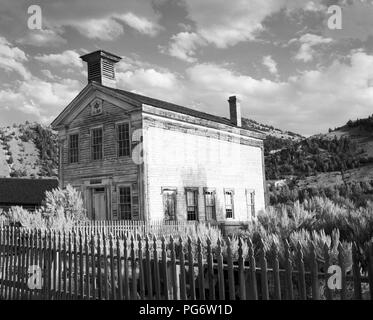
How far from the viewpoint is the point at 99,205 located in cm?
2156

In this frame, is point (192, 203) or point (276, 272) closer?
point (276, 272)

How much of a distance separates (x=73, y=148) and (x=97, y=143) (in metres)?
2.03

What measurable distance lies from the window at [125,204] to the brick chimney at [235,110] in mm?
10876

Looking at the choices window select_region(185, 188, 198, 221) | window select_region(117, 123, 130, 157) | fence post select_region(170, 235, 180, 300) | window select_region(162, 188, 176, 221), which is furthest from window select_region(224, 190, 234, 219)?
fence post select_region(170, 235, 180, 300)

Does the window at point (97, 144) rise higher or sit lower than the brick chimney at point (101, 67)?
lower

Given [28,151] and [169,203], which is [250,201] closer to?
[169,203]

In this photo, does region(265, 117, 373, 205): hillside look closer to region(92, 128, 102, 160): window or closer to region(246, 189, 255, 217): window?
region(246, 189, 255, 217): window

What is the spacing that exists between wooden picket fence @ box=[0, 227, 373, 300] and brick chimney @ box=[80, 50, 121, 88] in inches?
581

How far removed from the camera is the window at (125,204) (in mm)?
20300

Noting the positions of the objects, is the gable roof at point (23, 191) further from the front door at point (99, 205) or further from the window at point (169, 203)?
the window at point (169, 203)

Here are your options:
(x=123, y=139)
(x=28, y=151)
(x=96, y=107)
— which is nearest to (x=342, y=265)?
(x=123, y=139)

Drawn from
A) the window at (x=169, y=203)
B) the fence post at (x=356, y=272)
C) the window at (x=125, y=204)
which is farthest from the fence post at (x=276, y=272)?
the window at (x=169, y=203)

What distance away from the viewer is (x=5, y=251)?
9320mm

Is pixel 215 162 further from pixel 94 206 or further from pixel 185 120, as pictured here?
pixel 94 206
